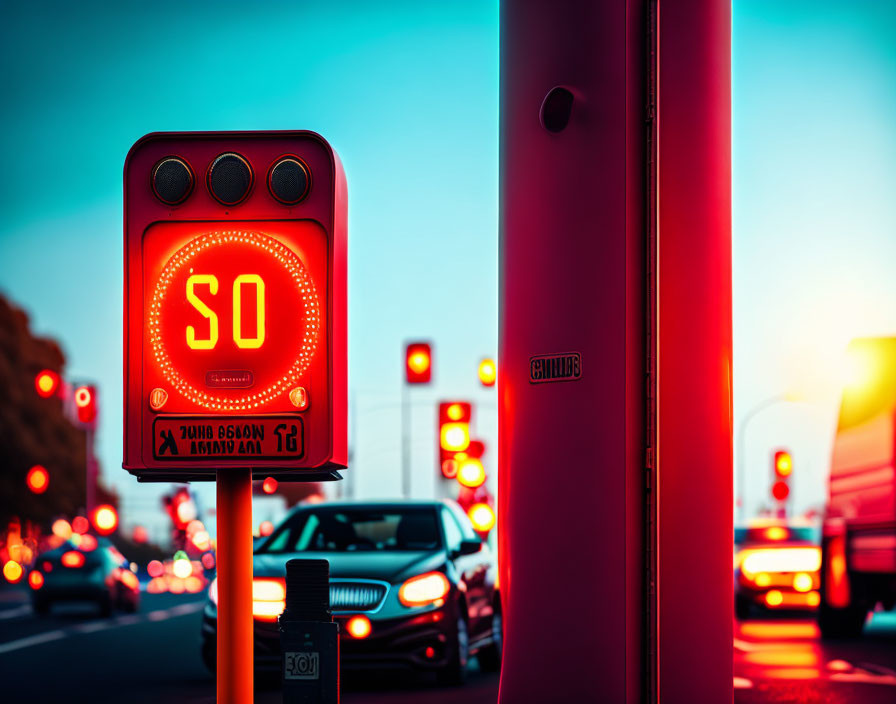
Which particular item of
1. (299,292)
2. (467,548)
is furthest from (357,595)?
(299,292)

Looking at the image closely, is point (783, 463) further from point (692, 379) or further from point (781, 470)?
point (692, 379)

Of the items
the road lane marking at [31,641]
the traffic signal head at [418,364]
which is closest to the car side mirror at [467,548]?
the road lane marking at [31,641]

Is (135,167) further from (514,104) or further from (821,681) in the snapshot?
(821,681)

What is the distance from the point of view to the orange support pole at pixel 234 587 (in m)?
3.79

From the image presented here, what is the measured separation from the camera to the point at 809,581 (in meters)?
22.5

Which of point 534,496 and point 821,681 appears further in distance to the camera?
point 821,681

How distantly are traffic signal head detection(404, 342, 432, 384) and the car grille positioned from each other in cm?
1598

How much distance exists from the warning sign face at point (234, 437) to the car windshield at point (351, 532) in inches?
380

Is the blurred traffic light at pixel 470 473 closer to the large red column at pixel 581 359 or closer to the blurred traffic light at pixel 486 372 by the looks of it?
→ the blurred traffic light at pixel 486 372

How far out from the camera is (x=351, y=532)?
542 inches

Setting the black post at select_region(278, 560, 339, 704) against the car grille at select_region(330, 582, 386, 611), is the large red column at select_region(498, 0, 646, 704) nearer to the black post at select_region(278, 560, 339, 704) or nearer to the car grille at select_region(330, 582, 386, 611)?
the black post at select_region(278, 560, 339, 704)

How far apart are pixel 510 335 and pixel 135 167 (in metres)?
3.26

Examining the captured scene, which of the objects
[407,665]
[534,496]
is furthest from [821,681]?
[534,496]

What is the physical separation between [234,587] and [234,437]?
37cm
